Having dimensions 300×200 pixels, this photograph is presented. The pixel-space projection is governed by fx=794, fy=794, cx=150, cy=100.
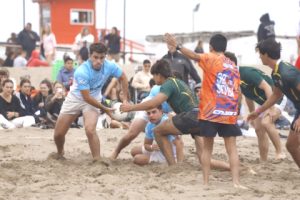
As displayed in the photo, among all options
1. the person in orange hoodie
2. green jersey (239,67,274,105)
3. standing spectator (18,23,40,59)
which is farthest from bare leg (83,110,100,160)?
standing spectator (18,23,40,59)

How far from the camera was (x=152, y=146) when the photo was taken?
34.2ft

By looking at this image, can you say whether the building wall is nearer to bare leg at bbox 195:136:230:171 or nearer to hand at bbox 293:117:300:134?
bare leg at bbox 195:136:230:171

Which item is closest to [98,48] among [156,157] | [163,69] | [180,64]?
[163,69]

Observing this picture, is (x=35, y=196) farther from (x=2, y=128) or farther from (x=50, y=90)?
(x=50, y=90)

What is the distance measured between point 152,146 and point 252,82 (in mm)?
1552

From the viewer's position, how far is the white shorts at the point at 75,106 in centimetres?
1034

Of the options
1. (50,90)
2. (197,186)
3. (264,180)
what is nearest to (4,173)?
(197,186)

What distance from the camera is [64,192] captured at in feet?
25.8

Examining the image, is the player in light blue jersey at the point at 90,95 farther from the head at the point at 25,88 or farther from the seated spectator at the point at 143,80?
the seated spectator at the point at 143,80

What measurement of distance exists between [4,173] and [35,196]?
5.03ft

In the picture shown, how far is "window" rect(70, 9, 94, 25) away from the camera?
3756 cm

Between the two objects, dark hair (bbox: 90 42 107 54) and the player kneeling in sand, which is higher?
dark hair (bbox: 90 42 107 54)

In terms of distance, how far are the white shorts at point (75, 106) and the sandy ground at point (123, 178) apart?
0.67 m

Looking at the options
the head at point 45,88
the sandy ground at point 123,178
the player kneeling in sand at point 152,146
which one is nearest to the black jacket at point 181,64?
the head at point 45,88
